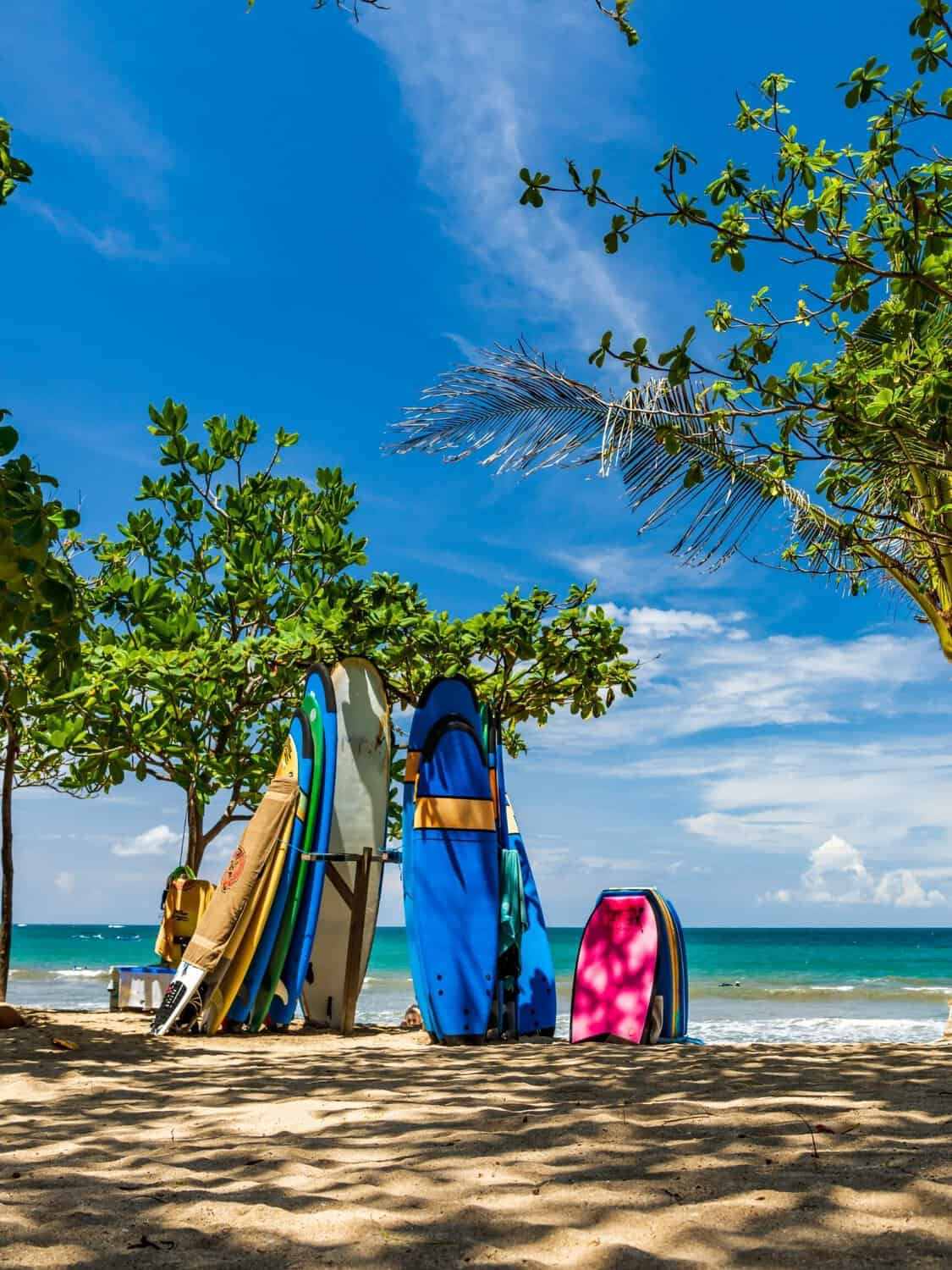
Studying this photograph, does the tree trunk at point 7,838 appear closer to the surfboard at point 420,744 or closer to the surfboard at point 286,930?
the surfboard at point 286,930

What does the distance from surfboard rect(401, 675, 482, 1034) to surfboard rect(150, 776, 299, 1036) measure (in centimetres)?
90

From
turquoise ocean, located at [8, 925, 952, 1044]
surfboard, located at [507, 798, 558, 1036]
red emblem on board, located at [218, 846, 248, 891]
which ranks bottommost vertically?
turquoise ocean, located at [8, 925, 952, 1044]

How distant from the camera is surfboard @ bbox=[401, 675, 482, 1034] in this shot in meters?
7.10

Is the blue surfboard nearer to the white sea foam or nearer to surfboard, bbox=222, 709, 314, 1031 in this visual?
Answer: surfboard, bbox=222, 709, 314, 1031

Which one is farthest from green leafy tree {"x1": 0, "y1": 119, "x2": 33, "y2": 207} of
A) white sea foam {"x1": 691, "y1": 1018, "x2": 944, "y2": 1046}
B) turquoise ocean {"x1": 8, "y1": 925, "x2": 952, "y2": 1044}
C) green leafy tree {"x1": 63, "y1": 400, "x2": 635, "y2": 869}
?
white sea foam {"x1": 691, "y1": 1018, "x2": 944, "y2": 1046}

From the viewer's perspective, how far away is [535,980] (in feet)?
25.8

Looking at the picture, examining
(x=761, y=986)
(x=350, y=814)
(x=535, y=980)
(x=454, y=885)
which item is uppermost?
(x=350, y=814)

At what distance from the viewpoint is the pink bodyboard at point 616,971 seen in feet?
24.3

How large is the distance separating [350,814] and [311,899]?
26.8 inches

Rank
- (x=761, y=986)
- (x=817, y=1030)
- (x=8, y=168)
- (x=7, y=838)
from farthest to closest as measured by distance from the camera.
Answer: (x=761, y=986), (x=817, y=1030), (x=7, y=838), (x=8, y=168)

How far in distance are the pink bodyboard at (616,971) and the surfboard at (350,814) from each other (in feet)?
5.37

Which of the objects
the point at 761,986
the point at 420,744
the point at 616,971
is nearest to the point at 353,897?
the point at 420,744

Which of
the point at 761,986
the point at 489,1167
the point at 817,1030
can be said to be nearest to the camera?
the point at 489,1167

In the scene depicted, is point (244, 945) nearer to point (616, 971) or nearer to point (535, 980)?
point (535, 980)
